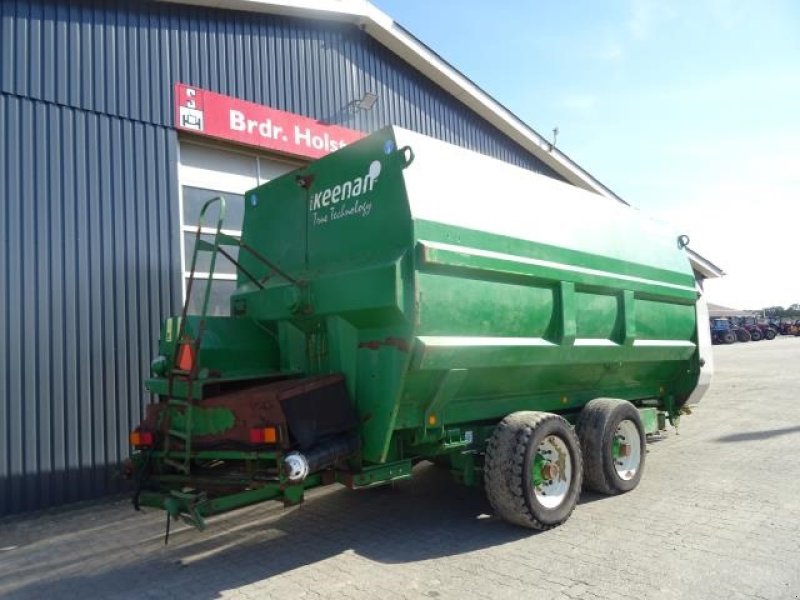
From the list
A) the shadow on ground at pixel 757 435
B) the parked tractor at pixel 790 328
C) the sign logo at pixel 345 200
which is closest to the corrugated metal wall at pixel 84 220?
the sign logo at pixel 345 200

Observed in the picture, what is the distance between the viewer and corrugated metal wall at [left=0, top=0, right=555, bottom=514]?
20.4 ft

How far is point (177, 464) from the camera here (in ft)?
15.3

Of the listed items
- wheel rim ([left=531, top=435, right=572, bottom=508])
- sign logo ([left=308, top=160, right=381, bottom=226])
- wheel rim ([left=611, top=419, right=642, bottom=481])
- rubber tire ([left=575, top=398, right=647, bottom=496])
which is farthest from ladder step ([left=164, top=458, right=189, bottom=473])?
wheel rim ([left=611, top=419, right=642, bottom=481])

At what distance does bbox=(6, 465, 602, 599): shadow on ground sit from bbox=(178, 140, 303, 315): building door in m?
2.95

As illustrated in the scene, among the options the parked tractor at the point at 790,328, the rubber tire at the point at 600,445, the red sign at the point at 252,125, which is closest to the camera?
the rubber tire at the point at 600,445

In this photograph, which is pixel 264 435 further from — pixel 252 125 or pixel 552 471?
pixel 252 125

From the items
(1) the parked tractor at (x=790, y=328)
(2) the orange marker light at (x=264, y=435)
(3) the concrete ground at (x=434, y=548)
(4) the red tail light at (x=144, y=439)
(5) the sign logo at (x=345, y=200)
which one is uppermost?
(5) the sign logo at (x=345, y=200)

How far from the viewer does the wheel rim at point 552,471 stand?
530 centimetres

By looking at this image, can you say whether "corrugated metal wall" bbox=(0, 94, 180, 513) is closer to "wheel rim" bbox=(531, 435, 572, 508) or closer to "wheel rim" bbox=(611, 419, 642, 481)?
"wheel rim" bbox=(531, 435, 572, 508)

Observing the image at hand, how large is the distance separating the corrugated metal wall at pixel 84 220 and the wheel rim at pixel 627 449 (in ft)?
17.1

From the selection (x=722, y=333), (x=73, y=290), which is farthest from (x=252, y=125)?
(x=722, y=333)

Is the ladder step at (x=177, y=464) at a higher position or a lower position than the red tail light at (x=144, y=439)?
lower

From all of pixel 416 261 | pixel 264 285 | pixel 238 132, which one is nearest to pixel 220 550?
pixel 264 285

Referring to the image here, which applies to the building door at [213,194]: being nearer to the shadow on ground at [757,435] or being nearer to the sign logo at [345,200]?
the sign logo at [345,200]
